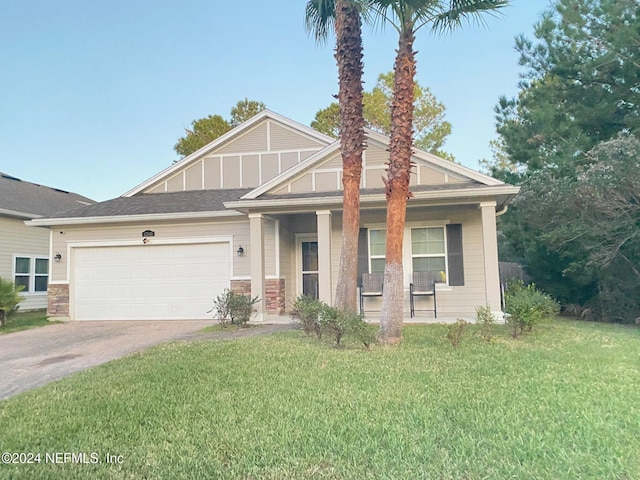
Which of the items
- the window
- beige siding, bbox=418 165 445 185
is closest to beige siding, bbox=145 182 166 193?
the window

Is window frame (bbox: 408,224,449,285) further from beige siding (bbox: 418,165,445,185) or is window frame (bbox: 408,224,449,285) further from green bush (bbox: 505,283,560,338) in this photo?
green bush (bbox: 505,283,560,338)

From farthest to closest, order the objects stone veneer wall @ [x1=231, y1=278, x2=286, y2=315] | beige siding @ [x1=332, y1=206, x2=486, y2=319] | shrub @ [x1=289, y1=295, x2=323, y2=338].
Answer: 1. stone veneer wall @ [x1=231, y1=278, x2=286, y2=315]
2. beige siding @ [x1=332, y1=206, x2=486, y2=319]
3. shrub @ [x1=289, y1=295, x2=323, y2=338]

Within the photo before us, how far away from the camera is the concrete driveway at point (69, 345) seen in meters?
5.76

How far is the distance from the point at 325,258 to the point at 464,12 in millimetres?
5405

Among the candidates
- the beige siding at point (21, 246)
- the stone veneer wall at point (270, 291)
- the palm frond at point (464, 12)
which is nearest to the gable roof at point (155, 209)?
the stone veneer wall at point (270, 291)

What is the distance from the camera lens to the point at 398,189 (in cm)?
667

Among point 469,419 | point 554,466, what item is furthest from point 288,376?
point 554,466

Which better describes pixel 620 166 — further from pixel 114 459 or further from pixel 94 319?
pixel 94 319

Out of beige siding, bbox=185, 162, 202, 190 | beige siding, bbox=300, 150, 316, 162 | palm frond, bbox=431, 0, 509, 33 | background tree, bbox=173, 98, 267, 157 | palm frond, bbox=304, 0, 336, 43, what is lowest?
beige siding, bbox=185, 162, 202, 190

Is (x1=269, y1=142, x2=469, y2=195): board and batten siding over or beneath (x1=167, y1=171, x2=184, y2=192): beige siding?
beneath

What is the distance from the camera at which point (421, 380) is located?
177 inches

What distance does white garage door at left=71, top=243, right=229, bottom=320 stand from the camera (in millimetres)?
11188

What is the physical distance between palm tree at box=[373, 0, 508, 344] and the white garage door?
5716 millimetres

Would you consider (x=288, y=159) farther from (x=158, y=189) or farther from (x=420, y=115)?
(x=420, y=115)
